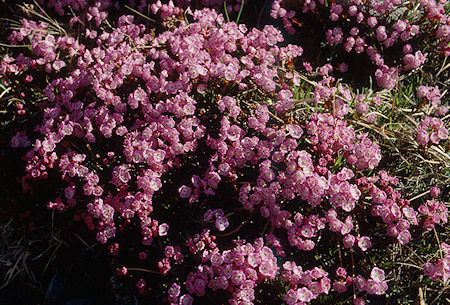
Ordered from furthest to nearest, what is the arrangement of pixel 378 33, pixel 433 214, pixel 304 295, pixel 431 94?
pixel 378 33 < pixel 431 94 < pixel 433 214 < pixel 304 295

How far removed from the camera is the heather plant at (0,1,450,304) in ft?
9.97

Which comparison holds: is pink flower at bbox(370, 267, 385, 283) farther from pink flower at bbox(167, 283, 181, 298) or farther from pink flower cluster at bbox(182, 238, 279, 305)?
pink flower at bbox(167, 283, 181, 298)

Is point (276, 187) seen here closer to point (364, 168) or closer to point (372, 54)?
point (364, 168)

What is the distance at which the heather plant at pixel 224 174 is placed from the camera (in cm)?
304

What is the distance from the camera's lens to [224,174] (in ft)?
10.8

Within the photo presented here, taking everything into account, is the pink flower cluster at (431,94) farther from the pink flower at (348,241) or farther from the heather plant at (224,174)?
the pink flower at (348,241)

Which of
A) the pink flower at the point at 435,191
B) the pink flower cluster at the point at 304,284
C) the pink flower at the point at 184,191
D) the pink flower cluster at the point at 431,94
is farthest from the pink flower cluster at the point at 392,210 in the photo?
the pink flower at the point at 184,191

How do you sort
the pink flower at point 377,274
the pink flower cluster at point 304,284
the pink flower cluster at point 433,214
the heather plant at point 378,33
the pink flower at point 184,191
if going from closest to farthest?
the pink flower cluster at point 304,284 < the pink flower at point 377,274 < the pink flower cluster at point 433,214 < the pink flower at point 184,191 < the heather plant at point 378,33

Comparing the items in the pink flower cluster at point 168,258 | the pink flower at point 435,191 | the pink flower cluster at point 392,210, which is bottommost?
the pink flower cluster at point 168,258

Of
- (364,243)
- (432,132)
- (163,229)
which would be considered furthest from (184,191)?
(432,132)

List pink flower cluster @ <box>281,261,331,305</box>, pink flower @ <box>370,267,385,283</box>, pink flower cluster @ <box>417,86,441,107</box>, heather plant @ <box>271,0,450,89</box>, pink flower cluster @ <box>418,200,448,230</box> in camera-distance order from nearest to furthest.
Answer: pink flower cluster @ <box>281,261,331,305</box> < pink flower @ <box>370,267,385,283</box> < pink flower cluster @ <box>418,200,448,230</box> < pink flower cluster @ <box>417,86,441,107</box> < heather plant @ <box>271,0,450,89</box>

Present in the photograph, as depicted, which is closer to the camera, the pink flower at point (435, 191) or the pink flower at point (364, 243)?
the pink flower at point (364, 243)

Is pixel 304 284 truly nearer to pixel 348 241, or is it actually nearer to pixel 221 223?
pixel 348 241

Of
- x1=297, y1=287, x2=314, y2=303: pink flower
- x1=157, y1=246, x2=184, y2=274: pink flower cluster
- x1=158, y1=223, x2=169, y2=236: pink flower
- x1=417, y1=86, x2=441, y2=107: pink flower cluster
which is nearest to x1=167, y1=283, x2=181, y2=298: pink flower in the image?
x1=157, y1=246, x2=184, y2=274: pink flower cluster
